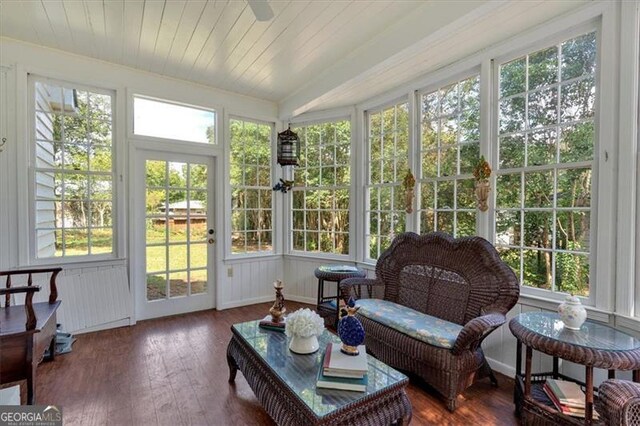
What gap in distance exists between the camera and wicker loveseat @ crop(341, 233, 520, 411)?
2002mm

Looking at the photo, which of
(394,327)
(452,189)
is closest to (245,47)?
(452,189)

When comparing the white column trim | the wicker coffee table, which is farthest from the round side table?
the white column trim

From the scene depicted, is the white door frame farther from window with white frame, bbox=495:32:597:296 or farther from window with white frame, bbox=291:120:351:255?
window with white frame, bbox=495:32:597:296

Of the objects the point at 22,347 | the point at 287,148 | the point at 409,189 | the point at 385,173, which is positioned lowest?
the point at 22,347

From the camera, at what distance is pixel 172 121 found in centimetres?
374

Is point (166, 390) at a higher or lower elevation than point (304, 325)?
lower

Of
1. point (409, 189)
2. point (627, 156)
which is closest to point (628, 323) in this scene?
point (627, 156)

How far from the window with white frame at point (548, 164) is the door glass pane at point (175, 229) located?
3409mm

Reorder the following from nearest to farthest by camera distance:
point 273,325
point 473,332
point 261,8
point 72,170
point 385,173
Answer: point 261,8
point 473,332
point 273,325
point 72,170
point 385,173

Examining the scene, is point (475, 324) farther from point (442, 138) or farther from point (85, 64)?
point (85, 64)

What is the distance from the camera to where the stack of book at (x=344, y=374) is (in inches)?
56.5
